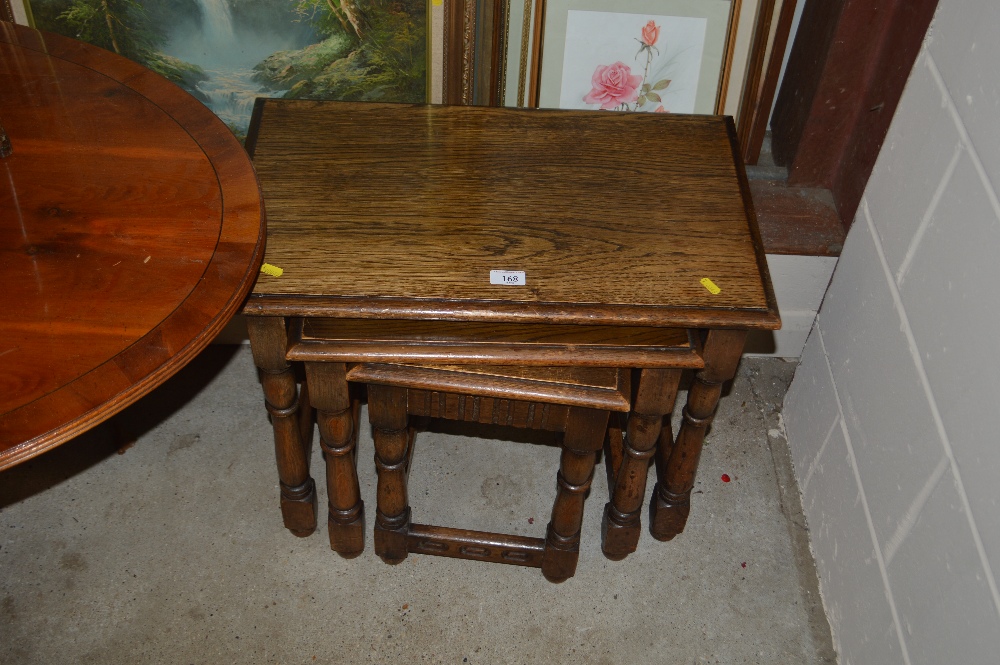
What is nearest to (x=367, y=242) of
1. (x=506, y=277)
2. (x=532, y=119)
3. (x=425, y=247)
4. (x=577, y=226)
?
(x=425, y=247)

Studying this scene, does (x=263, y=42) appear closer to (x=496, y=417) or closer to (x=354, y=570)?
(x=496, y=417)

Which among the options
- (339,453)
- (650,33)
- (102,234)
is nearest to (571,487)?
(339,453)

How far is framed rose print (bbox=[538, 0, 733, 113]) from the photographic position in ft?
7.02

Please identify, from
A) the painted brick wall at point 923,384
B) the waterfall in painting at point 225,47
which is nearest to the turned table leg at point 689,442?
the painted brick wall at point 923,384

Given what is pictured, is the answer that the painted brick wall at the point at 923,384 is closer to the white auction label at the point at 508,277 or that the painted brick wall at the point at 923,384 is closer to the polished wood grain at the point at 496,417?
the polished wood grain at the point at 496,417

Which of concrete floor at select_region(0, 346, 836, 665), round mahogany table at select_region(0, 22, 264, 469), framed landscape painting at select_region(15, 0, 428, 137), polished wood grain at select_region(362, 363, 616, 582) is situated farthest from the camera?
framed landscape painting at select_region(15, 0, 428, 137)

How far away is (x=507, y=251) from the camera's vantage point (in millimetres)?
1637

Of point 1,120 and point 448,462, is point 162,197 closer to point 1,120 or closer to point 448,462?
point 1,120

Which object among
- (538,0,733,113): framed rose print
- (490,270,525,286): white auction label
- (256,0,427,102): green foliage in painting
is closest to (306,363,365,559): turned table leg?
(490,270,525,286): white auction label

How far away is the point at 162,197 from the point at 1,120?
35 centimetres

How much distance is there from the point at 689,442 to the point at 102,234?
44.1 inches

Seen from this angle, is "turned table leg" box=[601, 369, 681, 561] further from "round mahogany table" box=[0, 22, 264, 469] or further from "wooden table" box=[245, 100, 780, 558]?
"round mahogany table" box=[0, 22, 264, 469]

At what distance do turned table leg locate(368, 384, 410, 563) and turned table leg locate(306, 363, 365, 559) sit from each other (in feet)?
0.15

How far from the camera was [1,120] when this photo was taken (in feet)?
5.34
